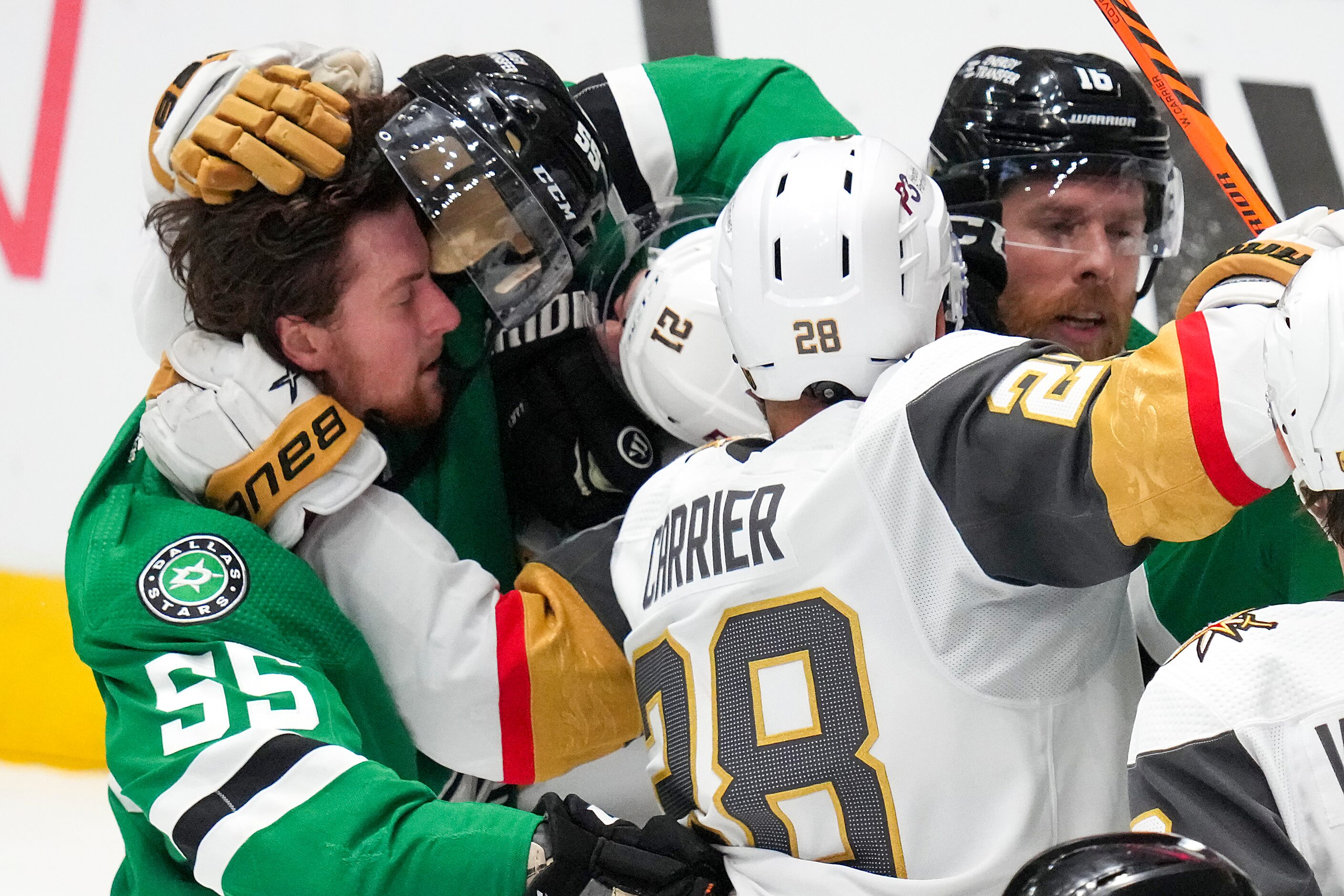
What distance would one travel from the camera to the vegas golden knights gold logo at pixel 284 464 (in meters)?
1.99

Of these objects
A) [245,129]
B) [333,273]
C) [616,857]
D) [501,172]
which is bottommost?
[616,857]

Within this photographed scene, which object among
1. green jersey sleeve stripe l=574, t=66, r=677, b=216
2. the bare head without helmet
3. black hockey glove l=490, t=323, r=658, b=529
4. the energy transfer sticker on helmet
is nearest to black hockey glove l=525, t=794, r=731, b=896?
the energy transfer sticker on helmet

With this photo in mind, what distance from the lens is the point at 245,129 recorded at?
6.61 feet

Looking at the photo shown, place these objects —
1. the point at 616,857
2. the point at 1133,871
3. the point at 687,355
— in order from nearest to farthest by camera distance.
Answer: the point at 1133,871 < the point at 616,857 < the point at 687,355

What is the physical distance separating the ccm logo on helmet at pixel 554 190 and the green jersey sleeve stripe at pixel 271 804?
2.58ft

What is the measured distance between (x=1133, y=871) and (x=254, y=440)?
4.52 ft

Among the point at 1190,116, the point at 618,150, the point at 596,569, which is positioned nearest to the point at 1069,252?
the point at 1190,116

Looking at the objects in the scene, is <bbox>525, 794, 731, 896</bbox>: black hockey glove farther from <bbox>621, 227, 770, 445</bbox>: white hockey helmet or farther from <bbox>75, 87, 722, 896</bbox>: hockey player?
<bbox>621, 227, 770, 445</bbox>: white hockey helmet

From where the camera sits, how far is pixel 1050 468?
50.4 inches

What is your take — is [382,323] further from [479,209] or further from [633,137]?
[633,137]

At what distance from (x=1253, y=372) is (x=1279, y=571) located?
729mm

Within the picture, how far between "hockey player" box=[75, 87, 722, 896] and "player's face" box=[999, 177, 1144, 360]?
→ 792 mm

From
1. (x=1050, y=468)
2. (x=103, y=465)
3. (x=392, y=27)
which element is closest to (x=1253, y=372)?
(x=1050, y=468)

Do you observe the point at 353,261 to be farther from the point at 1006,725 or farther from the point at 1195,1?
the point at 1195,1
